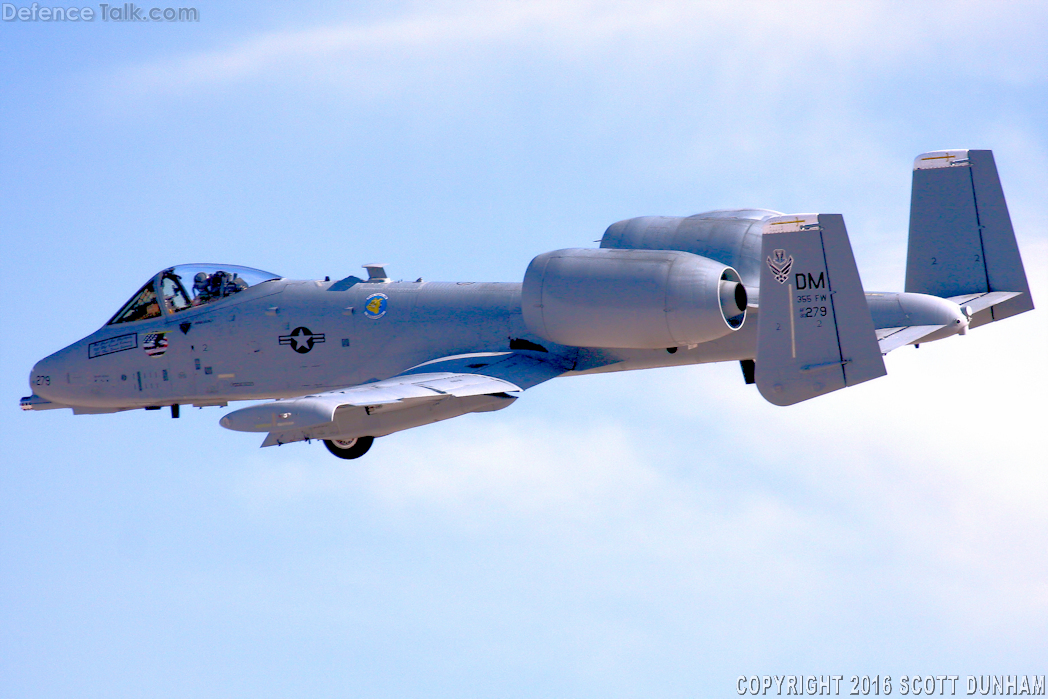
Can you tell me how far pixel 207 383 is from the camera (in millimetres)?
17422

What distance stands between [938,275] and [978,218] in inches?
35.8

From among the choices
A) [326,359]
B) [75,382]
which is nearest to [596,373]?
[326,359]

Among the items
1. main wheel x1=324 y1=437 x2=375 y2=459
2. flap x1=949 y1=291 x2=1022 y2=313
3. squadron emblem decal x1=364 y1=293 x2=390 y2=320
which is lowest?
main wheel x1=324 y1=437 x2=375 y2=459

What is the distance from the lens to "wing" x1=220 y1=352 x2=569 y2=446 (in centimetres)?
1420

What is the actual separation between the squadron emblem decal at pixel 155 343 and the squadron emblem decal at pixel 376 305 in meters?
3.38

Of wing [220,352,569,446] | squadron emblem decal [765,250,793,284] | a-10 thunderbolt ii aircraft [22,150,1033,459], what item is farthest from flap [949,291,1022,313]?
wing [220,352,569,446]

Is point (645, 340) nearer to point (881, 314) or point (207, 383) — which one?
point (881, 314)

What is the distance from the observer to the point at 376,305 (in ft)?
55.3

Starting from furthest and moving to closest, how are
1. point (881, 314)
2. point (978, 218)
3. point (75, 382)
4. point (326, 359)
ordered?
point (75, 382), point (326, 359), point (978, 218), point (881, 314)

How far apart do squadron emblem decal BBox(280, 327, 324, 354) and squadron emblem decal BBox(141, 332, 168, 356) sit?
6.69 ft

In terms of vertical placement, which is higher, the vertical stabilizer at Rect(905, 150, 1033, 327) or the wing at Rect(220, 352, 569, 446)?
the vertical stabilizer at Rect(905, 150, 1033, 327)

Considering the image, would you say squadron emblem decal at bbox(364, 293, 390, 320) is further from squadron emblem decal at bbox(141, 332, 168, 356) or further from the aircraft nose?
the aircraft nose

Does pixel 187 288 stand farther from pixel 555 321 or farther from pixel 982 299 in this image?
pixel 982 299

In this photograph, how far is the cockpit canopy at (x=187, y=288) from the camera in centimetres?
1783
